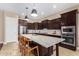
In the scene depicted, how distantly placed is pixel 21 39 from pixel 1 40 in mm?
377

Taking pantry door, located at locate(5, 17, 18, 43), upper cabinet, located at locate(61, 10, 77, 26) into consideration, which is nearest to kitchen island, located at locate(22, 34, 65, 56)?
pantry door, located at locate(5, 17, 18, 43)

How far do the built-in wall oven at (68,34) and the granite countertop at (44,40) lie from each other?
10 centimetres

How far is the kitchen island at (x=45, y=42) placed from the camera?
6.60ft

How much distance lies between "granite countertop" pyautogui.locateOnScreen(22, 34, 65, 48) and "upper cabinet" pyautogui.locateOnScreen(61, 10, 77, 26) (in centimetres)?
33

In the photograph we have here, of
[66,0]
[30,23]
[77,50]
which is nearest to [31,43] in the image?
[30,23]

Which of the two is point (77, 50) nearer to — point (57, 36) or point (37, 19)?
point (57, 36)

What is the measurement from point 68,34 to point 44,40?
0.48 m

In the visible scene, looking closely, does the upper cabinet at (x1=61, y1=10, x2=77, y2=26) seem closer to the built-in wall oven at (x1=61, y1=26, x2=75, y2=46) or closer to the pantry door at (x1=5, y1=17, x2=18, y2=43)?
the built-in wall oven at (x1=61, y1=26, x2=75, y2=46)

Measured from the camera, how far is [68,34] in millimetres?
2045

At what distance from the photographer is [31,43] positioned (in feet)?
6.81

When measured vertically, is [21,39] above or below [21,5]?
below

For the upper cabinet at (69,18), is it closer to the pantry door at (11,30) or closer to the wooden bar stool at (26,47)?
the wooden bar stool at (26,47)

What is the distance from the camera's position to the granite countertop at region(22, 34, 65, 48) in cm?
202

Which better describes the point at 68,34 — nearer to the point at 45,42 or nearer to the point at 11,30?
the point at 45,42
